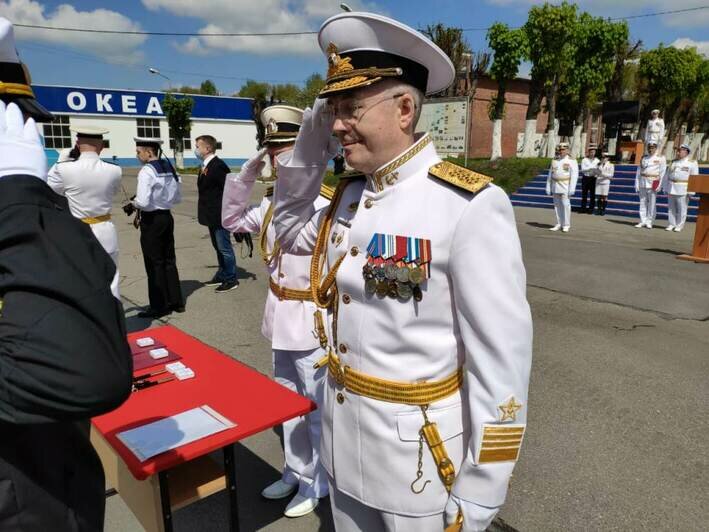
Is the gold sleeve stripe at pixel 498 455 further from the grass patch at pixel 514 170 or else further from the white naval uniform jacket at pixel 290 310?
the grass patch at pixel 514 170

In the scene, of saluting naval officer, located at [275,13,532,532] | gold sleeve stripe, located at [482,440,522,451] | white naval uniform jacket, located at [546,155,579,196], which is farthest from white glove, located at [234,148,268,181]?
white naval uniform jacket, located at [546,155,579,196]

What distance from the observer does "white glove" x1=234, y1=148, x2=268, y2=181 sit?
2977mm

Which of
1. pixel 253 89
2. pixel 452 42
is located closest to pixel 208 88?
pixel 253 89

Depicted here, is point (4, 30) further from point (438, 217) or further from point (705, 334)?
point (705, 334)

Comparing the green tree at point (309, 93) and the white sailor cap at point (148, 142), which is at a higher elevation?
the green tree at point (309, 93)

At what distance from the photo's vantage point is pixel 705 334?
17.9 ft

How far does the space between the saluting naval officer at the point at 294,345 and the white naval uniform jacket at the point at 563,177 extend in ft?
→ 33.0

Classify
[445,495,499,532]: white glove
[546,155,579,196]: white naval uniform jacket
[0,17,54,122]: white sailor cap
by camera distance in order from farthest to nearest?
[546,155,579,196]: white naval uniform jacket
[445,495,499,532]: white glove
[0,17,54,122]: white sailor cap

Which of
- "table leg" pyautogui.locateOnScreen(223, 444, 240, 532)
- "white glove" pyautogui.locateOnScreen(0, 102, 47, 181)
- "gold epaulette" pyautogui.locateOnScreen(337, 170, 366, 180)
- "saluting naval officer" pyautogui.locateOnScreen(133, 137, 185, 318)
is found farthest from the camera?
"saluting naval officer" pyautogui.locateOnScreen(133, 137, 185, 318)

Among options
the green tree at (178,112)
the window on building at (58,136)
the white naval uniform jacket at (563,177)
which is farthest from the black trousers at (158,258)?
the window on building at (58,136)

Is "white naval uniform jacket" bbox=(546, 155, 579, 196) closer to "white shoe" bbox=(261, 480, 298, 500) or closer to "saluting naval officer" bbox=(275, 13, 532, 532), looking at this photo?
"white shoe" bbox=(261, 480, 298, 500)

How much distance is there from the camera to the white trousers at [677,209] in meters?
11.9

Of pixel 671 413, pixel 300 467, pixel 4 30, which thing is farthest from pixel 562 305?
pixel 4 30

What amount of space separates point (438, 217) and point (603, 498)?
2.27 m
